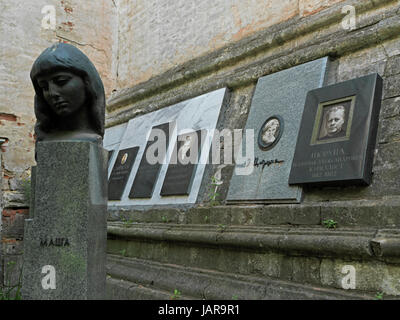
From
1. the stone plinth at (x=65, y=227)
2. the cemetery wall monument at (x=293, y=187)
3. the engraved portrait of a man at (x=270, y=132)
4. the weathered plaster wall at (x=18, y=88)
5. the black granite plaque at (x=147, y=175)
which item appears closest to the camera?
the stone plinth at (x=65, y=227)

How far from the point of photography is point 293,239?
3.11m

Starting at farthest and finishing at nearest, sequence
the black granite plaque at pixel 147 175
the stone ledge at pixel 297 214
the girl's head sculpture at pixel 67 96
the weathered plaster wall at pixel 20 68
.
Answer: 1. the weathered plaster wall at pixel 20 68
2. the black granite plaque at pixel 147 175
3. the stone ledge at pixel 297 214
4. the girl's head sculpture at pixel 67 96

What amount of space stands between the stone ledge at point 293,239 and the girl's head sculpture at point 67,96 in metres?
1.61

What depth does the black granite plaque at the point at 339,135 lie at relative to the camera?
10.2 ft

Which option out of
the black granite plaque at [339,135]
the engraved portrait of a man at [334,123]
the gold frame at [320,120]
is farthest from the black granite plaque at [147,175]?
the engraved portrait of a man at [334,123]

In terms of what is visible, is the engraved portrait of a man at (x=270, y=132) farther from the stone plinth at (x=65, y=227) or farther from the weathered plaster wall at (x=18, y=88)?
the weathered plaster wall at (x=18, y=88)

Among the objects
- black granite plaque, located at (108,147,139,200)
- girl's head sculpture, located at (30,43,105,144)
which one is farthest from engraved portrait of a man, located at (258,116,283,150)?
black granite plaque, located at (108,147,139,200)

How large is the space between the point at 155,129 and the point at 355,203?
368 centimetres

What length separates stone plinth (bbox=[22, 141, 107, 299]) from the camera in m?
2.40

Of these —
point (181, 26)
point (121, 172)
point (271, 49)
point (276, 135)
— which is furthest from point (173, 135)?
point (181, 26)
